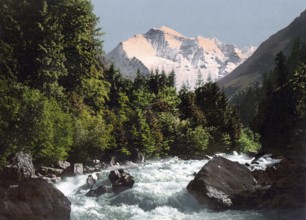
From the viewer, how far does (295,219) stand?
23.2 metres

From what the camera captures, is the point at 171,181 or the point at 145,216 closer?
the point at 145,216

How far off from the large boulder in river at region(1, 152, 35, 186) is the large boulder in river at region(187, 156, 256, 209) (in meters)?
10.7

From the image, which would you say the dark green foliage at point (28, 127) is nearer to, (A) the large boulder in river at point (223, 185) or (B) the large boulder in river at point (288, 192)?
(A) the large boulder in river at point (223, 185)

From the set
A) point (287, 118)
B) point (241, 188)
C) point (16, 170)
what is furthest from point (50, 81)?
point (287, 118)

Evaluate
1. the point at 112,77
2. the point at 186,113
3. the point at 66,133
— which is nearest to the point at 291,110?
the point at 186,113

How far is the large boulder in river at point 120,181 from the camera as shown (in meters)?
28.4

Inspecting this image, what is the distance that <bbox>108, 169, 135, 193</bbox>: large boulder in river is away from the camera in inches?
1117

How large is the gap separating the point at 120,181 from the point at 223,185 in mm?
7293

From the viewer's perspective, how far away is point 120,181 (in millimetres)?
29047

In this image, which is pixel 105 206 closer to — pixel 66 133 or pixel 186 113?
pixel 66 133

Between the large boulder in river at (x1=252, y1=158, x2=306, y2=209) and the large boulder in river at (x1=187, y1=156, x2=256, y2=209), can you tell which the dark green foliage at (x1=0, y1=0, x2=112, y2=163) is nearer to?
Answer: the large boulder in river at (x1=187, y1=156, x2=256, y2=209)

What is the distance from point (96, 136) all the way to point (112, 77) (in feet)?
75.3

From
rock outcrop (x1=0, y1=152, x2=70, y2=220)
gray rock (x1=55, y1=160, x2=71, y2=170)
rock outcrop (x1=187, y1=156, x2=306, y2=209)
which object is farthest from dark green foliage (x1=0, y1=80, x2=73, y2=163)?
rock outcrop (x1=187, y1=156, x2=306, y2=209)

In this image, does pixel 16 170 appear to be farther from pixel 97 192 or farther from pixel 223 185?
pixel 223 185
